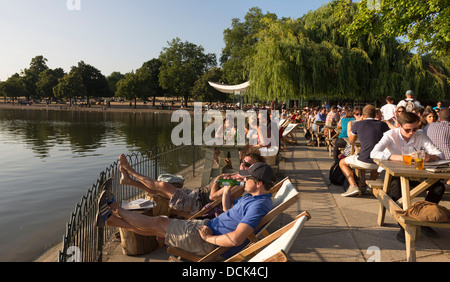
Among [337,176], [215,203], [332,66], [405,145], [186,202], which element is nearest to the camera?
[215,203]

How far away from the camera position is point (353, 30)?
14008mm

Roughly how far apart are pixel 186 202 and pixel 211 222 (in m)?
1.12

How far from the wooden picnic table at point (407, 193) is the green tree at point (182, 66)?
68502 mm

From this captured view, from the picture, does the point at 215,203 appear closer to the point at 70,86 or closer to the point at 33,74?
the point at 70,86

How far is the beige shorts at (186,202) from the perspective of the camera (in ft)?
14.6

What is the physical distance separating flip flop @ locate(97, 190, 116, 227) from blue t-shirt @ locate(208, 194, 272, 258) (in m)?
1.02

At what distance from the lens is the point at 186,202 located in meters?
4.49

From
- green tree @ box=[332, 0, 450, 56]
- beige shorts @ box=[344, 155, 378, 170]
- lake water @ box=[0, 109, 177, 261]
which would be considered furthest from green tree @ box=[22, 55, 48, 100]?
beige shorts @ box=[344, 155, 378, 170]

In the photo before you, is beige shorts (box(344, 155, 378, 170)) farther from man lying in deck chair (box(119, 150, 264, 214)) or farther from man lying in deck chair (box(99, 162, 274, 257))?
man lying in deck chair (box(99, 162, 274, 257))

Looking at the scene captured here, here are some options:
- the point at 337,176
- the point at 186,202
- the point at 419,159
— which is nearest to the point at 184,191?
the point at 186,202

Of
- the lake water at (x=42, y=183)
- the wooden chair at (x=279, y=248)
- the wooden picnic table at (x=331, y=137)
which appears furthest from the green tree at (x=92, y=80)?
the wooden chair at (x=279, y=248)

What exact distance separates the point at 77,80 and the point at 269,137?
83.3 meters

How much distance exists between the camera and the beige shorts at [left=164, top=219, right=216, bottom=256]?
10.7ft
